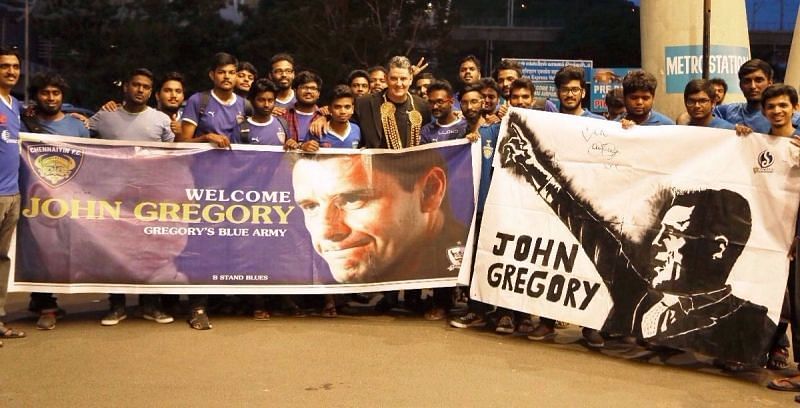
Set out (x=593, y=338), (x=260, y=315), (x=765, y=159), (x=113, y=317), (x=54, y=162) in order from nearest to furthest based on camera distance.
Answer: (x=765, y=159) → (x=593, y=338) → (x=54, y=162) → (x=113, y=317) → (x=260, y=315)

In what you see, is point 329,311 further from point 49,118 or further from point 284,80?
point 49,118

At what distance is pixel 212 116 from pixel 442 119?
1.83 metres

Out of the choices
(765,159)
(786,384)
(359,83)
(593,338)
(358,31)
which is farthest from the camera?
(358,31)

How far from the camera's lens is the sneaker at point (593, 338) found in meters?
6.52

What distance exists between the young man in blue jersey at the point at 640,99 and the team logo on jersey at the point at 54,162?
13.3ft

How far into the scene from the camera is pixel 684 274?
598cm

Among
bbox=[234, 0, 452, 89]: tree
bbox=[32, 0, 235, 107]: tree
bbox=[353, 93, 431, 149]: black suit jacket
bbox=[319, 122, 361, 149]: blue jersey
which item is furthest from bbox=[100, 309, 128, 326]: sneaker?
bbox=[32, 0, 235, 107]: tree

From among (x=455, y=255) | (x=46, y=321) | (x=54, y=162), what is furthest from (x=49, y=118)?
(x=455, y=255)

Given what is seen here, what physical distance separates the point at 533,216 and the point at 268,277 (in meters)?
2.12

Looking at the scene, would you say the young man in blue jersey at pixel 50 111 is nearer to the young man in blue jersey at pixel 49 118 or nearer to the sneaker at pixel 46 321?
the young man in blue jersey at pixel 49 118

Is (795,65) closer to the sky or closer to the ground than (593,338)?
closer to the sky

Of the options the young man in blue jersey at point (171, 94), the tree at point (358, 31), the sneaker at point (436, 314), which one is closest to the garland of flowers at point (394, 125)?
the sneaker at point (436, 314)

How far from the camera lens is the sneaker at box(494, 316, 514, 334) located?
6859mm

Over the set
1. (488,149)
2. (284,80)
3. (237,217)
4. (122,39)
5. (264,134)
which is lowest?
(237,217)
